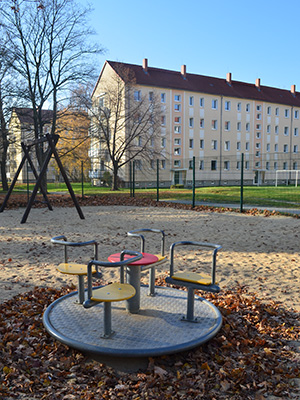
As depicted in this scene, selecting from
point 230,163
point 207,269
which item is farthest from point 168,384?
point 230,163

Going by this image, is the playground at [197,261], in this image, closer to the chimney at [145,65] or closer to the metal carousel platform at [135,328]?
the metal carousel platform at [135,328]

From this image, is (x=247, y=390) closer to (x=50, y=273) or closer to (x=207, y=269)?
(x=207, y=269)

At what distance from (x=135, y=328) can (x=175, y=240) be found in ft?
16.4

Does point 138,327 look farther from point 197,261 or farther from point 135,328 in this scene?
point 197,261

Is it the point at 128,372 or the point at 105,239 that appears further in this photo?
the point at 105,239

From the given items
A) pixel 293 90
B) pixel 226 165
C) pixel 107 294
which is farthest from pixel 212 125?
pixel 107 294

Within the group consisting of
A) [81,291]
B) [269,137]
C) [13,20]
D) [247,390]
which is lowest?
[247,390]

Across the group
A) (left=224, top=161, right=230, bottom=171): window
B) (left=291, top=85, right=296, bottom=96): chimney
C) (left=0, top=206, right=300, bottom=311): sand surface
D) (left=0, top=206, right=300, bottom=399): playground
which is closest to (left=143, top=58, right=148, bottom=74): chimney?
(left=224, top=161, right=230, bottom=171): window

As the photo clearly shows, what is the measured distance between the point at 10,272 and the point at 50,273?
2.12ft

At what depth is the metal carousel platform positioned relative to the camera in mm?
3039

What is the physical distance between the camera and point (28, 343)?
3354mm

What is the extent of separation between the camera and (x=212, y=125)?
160ft

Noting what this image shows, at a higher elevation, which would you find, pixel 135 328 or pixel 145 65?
pixel 145 65

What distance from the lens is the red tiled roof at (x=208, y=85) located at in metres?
44.4
